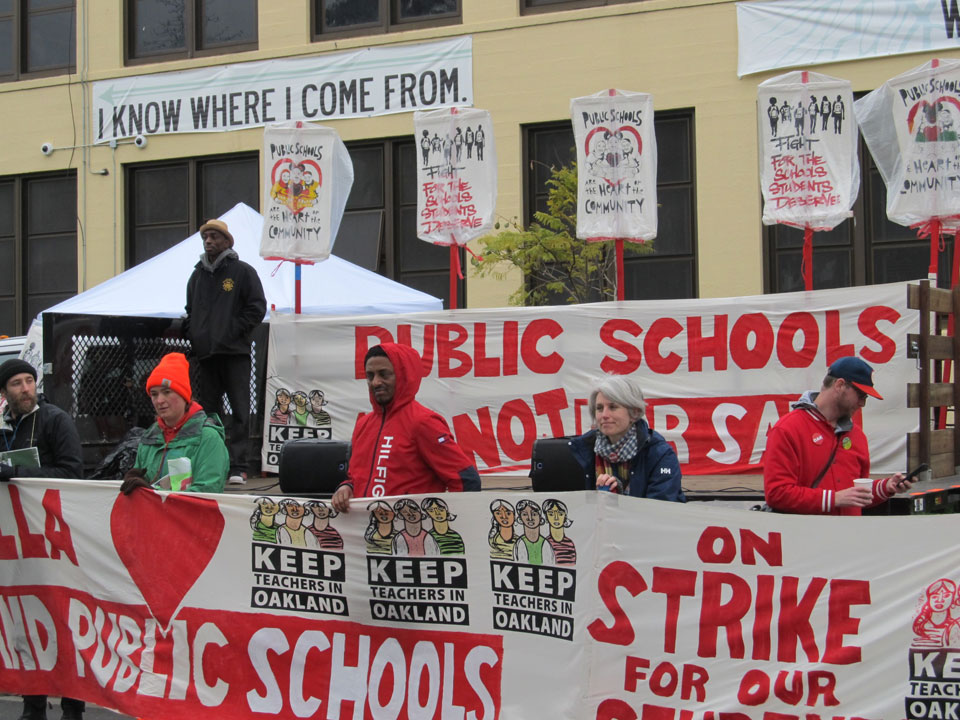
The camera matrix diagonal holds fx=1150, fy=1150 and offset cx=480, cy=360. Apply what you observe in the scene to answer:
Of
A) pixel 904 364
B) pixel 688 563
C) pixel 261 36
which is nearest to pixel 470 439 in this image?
pixel 904 364

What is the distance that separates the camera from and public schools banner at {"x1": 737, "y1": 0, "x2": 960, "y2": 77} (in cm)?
1308

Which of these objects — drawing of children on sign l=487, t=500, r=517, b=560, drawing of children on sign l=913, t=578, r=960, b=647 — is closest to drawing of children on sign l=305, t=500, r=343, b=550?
drawing of children on sign l=487, t=500, r=517, b=560

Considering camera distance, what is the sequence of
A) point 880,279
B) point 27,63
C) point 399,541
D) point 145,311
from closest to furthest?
1. point 399,541
2. point 145,311
3. point 880,279
4. point 27,63

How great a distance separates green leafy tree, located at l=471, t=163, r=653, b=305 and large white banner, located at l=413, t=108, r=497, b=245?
120 inches

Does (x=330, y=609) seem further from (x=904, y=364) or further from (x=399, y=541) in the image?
(x=904, y=364)

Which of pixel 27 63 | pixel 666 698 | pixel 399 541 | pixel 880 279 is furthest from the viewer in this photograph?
pixel 27 63

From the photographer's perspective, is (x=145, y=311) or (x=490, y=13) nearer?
(x=145, y=311)

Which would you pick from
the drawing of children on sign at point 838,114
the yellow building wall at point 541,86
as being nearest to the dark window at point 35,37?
the yellow building wall at point 541,86

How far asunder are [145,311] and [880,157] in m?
6.77

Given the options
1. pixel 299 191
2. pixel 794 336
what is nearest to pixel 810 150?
pixel 794 336

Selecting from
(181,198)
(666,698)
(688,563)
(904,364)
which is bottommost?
(666,698)

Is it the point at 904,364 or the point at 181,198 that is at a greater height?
the point at 181,198

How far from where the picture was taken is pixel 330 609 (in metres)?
5.58

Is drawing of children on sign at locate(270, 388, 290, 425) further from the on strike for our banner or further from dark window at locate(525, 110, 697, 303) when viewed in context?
dark window at locate(525, 110, 697, 303)
